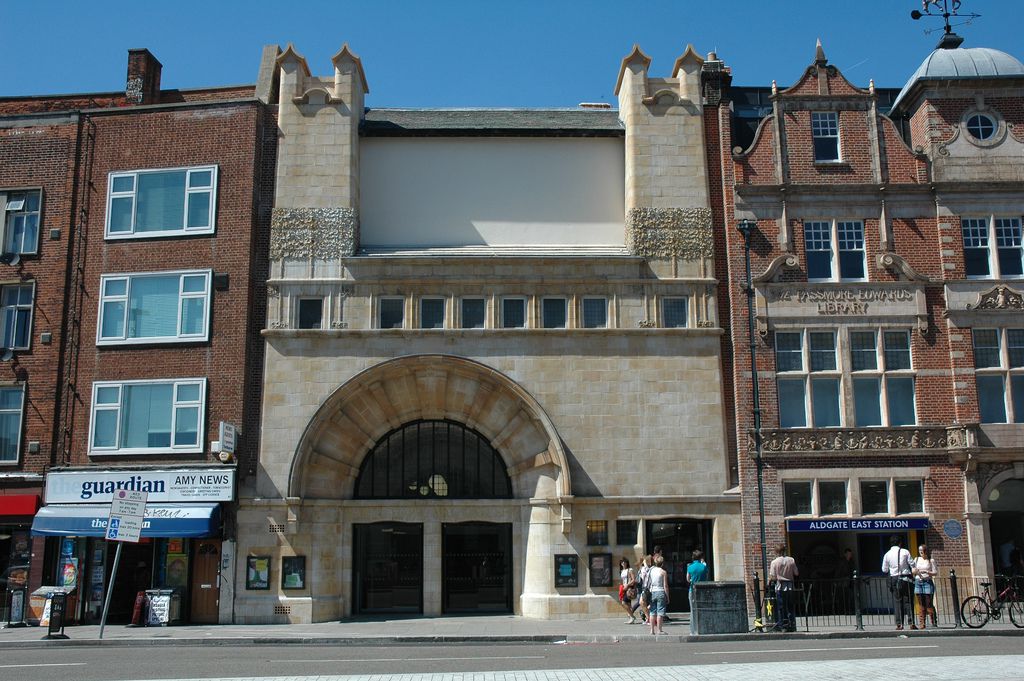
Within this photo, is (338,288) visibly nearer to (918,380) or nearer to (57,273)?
(57,273)

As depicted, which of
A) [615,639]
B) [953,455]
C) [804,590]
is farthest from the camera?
[953,455]

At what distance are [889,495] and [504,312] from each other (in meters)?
11.0

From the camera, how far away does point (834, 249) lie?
26469 millimetres

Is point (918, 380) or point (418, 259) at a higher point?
point (418, 259)

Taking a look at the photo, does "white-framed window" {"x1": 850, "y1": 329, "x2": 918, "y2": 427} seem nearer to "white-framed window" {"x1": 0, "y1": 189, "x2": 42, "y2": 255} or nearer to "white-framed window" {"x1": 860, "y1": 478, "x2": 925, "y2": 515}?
"white-framed window" {"x1": 860, "y1": 478, "x2": 925, "y2": 515}

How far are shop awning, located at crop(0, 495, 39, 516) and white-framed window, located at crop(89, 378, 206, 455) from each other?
1952 mm

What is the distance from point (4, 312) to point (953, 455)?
25775 mm

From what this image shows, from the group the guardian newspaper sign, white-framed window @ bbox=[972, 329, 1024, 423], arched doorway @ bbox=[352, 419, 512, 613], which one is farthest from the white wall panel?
white-framed window @ bbox=[972, 329, 1024, 423]

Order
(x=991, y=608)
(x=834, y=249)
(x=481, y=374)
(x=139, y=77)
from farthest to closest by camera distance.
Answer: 1. (x=139, y=77)
2. (x=834, y=249)
3. (x=481, y=374)
4. (x=991, y=608)

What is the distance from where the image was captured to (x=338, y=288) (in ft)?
86.0

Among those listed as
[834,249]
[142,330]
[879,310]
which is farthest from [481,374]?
[879,310]

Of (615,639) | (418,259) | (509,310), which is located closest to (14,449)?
(418,259)

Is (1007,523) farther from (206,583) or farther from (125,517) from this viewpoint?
(125,517)

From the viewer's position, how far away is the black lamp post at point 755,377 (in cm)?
2466
